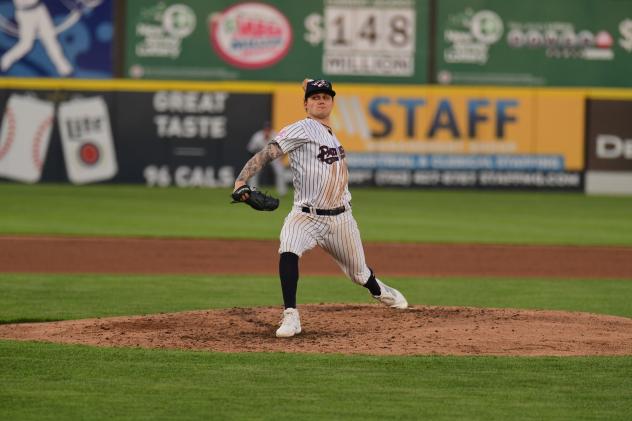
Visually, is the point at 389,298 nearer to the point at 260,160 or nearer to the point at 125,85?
the point at 260,160

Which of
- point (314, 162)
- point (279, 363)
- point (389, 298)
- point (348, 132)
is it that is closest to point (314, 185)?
point (314, 162)

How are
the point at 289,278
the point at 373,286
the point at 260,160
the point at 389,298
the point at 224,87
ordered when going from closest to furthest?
the point at 260,160 → the point at 289,278 → the point at 373,286 → the point at 389,298 → the point at 224,87

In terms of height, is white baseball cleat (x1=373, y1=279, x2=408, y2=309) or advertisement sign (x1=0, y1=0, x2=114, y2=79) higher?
advertisement sign (x1=0, y1=0, x2=114, y2=79)

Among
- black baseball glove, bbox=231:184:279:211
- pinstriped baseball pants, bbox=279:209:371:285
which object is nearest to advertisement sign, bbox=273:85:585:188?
pinstriped baseball pants, bbox=279:209:371:285

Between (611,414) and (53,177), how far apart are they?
73.3 ft

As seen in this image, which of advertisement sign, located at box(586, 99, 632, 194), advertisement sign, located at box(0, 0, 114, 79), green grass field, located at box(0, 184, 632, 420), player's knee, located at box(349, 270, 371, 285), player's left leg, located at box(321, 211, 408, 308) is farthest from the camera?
advertisement sign, located at box(0, 0, 114, 79)

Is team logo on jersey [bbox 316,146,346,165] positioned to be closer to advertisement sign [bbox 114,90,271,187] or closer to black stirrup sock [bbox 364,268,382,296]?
black stirrup sock [bbox 364,268,382,296]

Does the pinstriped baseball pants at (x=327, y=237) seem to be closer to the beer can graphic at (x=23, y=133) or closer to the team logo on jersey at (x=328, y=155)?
the team logo on jersey at (x=328, y=155)

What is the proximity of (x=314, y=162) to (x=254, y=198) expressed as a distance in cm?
56

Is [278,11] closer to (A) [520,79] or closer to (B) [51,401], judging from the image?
(A) [520,79]

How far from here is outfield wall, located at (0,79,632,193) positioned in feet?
87.7

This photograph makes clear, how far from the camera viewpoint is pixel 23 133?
26.6 meters

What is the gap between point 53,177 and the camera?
26969mm

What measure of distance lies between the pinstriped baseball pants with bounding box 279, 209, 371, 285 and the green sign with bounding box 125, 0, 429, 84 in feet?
68.3
